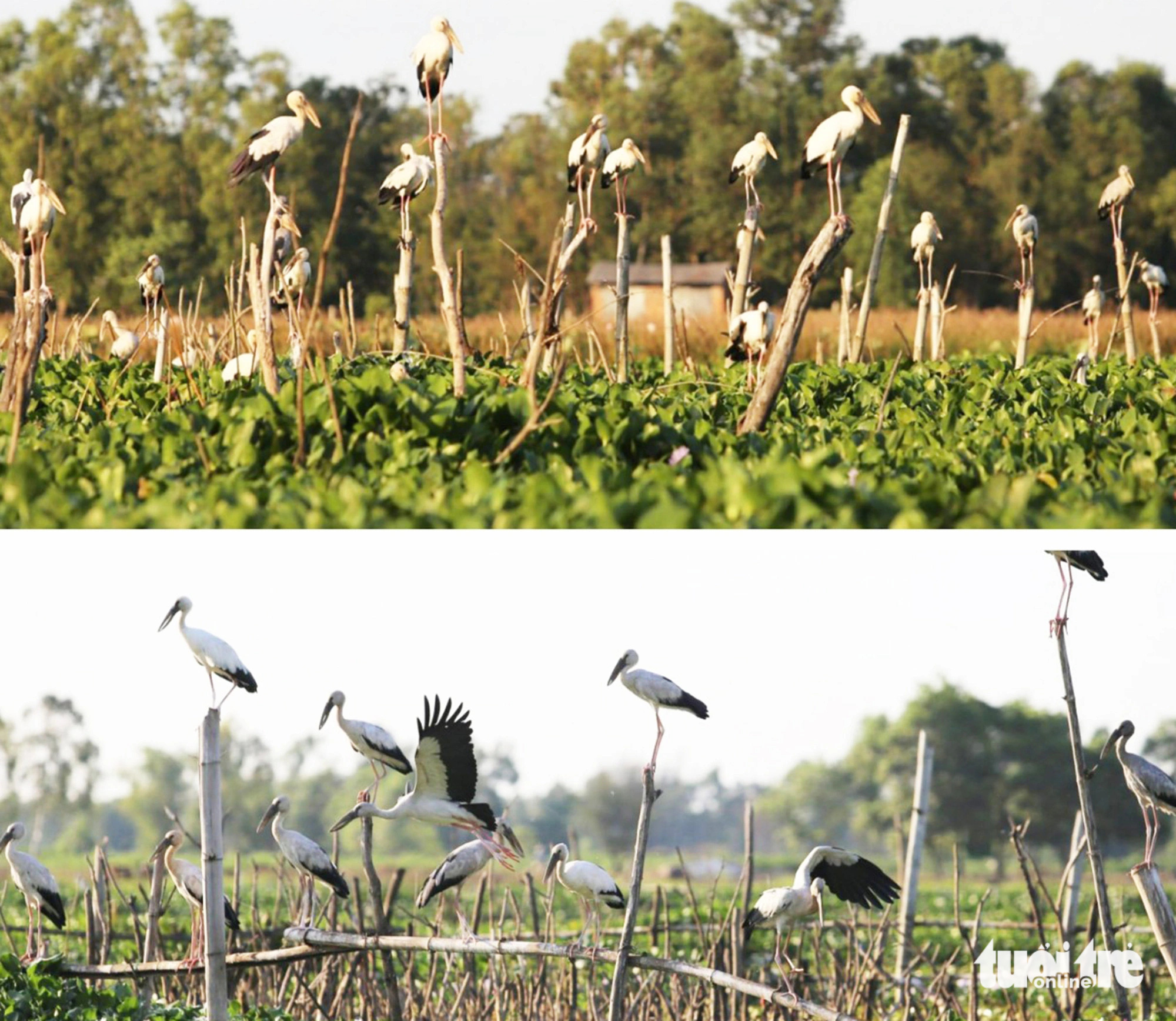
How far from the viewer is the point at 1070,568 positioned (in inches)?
166

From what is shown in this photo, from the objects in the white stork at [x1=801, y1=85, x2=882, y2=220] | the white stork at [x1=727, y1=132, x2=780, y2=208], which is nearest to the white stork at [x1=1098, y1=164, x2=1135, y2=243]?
the white stork at [x1=727, y1=132, x2=780, y2=208]

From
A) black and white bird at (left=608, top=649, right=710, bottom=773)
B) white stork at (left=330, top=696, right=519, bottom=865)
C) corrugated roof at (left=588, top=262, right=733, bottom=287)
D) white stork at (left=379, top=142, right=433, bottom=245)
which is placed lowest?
white stork at (left=330, top=696, right=519, bottom=865)

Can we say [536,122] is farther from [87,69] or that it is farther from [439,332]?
[439,332]

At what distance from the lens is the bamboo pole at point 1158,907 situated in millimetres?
4184

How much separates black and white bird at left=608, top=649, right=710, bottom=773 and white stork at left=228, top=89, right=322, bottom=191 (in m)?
1.94

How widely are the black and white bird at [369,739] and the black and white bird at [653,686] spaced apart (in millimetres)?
594

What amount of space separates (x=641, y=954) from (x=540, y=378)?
98.2 inches

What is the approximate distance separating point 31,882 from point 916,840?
2.57 meters

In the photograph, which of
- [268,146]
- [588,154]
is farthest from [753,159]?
[268,146]

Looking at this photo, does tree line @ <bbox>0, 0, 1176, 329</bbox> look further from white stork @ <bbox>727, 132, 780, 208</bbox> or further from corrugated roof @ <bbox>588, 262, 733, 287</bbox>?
white stork @ <bbox>727, 132, 780, 208</bbox>

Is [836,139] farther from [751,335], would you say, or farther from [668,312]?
[668,312]

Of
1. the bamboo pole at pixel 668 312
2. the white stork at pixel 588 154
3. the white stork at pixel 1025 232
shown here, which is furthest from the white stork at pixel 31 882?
the white stork at pixel 1025 232

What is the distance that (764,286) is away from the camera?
1730cm

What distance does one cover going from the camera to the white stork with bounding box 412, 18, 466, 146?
5215mm
